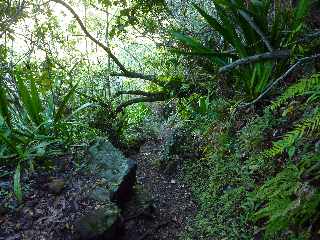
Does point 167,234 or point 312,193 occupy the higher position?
point 312,193

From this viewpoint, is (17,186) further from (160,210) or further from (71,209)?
(160,210)

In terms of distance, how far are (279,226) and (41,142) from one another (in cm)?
295

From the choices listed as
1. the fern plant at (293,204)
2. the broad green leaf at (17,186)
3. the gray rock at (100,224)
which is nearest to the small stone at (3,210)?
the broad green leaf at (17,186)

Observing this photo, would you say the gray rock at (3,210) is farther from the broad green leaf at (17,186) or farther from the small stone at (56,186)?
the small stone at (56,186)

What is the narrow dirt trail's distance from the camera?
12.7ft

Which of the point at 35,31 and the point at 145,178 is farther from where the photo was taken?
the point at 35,31

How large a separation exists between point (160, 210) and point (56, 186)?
3.74ft

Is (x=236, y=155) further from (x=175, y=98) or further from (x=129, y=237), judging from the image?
(x=175, y=98)

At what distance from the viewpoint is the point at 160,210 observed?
14.0 feet

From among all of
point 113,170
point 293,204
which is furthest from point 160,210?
point 293,204

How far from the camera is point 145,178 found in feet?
16.7

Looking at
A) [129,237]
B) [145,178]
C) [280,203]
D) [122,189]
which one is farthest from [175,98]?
[280,203]

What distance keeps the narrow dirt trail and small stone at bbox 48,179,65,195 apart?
700 millimetres

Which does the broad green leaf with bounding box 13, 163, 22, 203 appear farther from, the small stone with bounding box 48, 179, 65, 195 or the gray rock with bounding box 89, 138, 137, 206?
the gray rock with bounding box 89, 138, 137, 206
